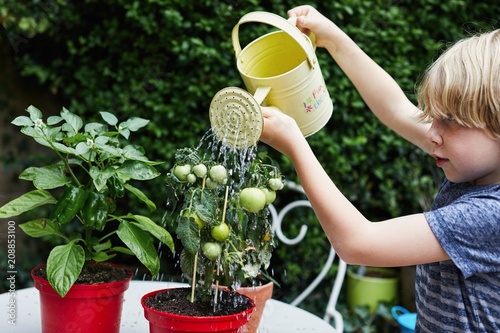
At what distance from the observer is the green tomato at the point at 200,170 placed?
1.11 metres

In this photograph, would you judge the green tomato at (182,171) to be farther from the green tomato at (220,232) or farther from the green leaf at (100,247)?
the green leaf at (100,247)

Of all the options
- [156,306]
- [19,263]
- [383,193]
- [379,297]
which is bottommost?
[379,297]

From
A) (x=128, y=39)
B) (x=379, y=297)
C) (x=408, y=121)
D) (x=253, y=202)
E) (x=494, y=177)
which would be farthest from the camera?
(x=379, y=297)

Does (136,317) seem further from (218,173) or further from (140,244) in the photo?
(218,173)

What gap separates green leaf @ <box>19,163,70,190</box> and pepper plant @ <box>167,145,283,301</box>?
8.9 inches

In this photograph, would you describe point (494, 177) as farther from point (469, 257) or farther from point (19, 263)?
point (19, 263)

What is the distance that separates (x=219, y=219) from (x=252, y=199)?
0.29 feet

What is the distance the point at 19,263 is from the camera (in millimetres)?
2916

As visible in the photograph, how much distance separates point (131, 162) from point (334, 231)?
1.38ft

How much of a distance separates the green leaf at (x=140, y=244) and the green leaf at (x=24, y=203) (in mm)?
173

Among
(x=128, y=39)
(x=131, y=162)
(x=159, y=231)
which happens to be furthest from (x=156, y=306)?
(x=128, y=39)

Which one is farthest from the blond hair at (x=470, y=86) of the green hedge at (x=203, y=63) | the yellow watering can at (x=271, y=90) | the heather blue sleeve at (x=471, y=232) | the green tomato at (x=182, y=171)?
the green hedge at (x=203, y=63)

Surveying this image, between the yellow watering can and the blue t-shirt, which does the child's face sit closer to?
the blue t-shirt

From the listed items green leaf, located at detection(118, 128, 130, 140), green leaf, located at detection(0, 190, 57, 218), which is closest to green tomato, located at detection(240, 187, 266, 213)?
green leaf, located at detection(118, 128, 130, 140)
